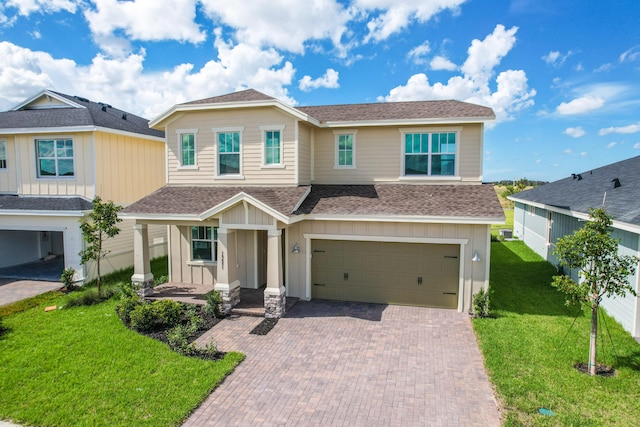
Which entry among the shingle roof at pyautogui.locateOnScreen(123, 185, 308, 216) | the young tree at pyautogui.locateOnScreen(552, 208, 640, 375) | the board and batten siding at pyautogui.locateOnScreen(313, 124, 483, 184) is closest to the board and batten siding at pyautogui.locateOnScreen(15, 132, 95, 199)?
the shingle roof at pyautogui.locateOnScreen(123, 185, 308, 216)

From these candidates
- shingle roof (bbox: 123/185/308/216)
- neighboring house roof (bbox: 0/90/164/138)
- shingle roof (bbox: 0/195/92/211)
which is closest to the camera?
shingle roof (bbox: 123/185/308/216)

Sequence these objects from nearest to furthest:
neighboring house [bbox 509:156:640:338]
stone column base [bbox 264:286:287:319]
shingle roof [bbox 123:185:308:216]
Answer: neighboring house [bbox 509:156:640:338], stone column base [bbox 264:286:287:319], shingle roof [bbox 123:185:308:216]

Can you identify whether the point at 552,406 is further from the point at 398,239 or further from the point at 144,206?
the point at 144,206

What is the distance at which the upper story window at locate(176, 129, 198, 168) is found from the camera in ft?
47.3

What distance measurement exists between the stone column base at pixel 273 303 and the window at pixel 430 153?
6.28m

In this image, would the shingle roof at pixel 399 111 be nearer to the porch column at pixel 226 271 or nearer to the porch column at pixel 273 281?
the porch column at pixel 273 281

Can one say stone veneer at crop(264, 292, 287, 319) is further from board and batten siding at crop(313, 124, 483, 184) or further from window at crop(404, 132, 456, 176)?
window at crop(404, 132, 456, 176)

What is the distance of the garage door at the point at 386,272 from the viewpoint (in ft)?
40.0

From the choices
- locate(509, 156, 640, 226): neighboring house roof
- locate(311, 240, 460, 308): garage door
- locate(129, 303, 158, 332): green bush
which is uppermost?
locate(509, 156, 640, 226): neighboring house roof

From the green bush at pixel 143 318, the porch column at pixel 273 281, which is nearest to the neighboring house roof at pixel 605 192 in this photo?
the porch column at pixel 273 281

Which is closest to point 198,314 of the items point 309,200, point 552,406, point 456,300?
point 309,200

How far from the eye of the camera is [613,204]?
40.8 feet

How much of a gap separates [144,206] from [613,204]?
14.9 m

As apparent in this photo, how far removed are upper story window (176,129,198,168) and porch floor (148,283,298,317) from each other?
4.42 m
